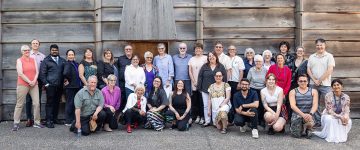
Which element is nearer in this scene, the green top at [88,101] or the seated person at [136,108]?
the green top at [88,101]

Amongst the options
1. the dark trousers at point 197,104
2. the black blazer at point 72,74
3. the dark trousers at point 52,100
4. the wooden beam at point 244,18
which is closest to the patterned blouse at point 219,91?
the dark trousers at point 197,104

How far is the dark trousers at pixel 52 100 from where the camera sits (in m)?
8.17

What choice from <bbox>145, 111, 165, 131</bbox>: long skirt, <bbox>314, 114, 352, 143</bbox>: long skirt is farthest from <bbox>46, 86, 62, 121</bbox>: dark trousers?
<bbox>314, 114, 352, 143</bbox>: long skirt

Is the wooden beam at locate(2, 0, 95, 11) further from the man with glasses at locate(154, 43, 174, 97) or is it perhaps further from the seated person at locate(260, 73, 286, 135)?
the seated person at locate(260, 73, 286, 135)

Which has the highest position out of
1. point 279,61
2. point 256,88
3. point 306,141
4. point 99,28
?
point 99,28

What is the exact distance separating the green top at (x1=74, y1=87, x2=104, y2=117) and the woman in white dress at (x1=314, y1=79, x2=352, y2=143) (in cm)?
374

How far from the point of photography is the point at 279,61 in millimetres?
7789

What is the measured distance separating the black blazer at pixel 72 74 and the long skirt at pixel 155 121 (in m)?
1.51

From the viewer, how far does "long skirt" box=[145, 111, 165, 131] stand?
770 cm

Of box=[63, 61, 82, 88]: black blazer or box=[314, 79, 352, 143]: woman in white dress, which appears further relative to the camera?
box=[63, 61, 82, 88]: black blazer

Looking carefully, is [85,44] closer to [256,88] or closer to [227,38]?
[227,38]

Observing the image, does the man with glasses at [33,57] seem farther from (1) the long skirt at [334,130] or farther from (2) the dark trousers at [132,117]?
(1) the long skirt at [334,130]

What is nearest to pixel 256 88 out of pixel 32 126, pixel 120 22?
pixel 120 22

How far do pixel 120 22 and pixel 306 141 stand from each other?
4232 millimetres
